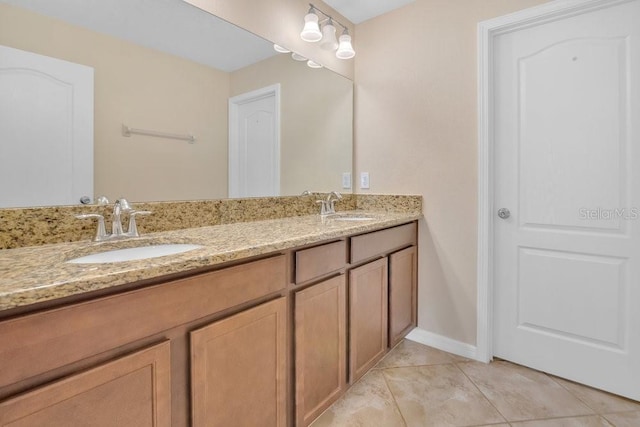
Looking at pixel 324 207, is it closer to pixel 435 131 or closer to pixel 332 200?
pixel 332 200

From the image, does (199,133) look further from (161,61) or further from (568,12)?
(568,12)

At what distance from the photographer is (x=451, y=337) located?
2076mm

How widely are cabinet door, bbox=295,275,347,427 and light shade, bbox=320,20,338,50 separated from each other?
151 centimetres

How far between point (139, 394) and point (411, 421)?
1.20 m

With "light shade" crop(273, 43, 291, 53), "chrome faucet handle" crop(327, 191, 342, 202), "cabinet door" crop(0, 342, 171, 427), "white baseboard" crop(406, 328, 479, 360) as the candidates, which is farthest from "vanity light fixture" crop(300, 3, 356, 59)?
"white baseboard" crop(406, 328, 479, 360)

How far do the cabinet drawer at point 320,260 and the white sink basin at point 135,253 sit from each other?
1.23 feet

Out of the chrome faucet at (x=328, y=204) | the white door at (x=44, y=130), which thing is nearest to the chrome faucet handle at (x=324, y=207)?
the chrome faucet at (x=328, y=204)

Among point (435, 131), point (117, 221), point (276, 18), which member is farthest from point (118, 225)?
point (435, 131)

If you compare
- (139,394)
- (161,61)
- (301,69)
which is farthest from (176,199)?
(301,69)

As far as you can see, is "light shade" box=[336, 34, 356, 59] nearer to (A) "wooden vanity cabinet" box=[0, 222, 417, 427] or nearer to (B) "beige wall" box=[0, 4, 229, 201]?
(B) "beige wall" box=[0, 4, 229, 201]

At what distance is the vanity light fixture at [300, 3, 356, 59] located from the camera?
187 centimetres

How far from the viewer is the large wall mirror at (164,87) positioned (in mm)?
1106

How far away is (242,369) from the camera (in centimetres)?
101

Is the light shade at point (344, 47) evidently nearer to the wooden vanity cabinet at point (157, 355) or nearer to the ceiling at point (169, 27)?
the ceiling at point (169, 27)
